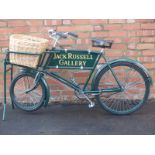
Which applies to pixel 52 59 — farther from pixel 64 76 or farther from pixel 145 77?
pixel 145 77

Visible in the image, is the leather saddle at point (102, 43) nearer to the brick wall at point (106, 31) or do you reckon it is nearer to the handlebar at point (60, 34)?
the handlebar at point (60, 34)

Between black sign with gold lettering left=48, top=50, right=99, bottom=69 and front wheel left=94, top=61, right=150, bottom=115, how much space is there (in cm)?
26

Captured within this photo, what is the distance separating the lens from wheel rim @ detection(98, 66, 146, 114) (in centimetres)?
522

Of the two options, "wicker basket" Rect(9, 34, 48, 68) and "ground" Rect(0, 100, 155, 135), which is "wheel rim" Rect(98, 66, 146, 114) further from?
"wicker basket" Rect(9, 34, 48, 68)

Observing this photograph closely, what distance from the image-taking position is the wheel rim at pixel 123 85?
5221mm

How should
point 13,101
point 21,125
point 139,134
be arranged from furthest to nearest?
point 13,101
point 21,125
point 139,134

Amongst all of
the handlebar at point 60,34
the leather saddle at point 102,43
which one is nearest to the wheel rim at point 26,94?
the handlebar at point 60,34

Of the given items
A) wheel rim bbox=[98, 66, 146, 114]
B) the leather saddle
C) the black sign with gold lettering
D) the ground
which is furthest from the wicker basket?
wheel rim bbox=[98, 66, 146, 114]

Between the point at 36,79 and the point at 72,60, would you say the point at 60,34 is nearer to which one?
the point at 72,60

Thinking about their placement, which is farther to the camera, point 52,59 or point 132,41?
point 132,41

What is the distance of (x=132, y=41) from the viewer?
17.5ft
